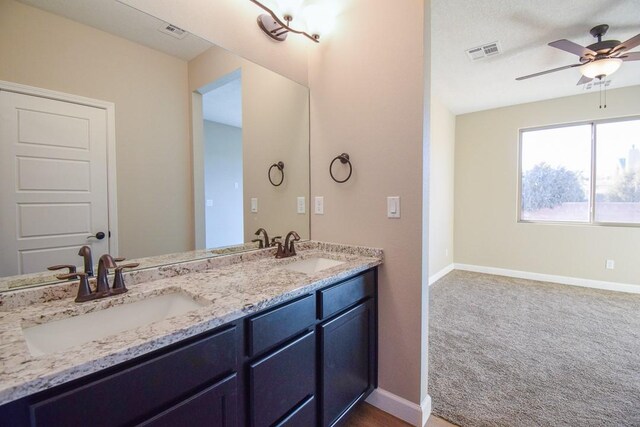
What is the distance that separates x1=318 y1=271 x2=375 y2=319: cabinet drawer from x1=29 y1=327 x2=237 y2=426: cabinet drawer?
48 centimetres

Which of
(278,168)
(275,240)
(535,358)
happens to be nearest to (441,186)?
(535,358)

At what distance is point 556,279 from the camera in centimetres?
423

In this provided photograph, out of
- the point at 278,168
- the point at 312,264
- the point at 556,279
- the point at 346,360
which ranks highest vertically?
the point at 278,168

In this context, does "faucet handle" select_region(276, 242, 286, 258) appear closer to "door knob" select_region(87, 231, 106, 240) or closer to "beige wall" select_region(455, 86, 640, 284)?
"door knob" select_region(87, 231, 106, 240)

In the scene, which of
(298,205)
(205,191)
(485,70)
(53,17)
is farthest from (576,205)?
(53,17)

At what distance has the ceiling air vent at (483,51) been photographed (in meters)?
2.71

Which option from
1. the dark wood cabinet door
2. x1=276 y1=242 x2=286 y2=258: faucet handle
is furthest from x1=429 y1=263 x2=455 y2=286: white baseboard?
x1=276 y1=242 x2=286 y2=258: faucet handle

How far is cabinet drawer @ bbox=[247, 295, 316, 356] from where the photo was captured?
1012 mm

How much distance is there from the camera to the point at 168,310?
→ 45.4 inches

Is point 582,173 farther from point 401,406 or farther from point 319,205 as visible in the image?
point 401,406

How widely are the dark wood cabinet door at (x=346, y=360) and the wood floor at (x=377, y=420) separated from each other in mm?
152

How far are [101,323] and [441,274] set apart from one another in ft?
14.7

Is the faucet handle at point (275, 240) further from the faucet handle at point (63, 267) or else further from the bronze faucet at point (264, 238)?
the faucet handle at point (63, 267)

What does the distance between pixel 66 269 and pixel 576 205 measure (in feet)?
18.4
